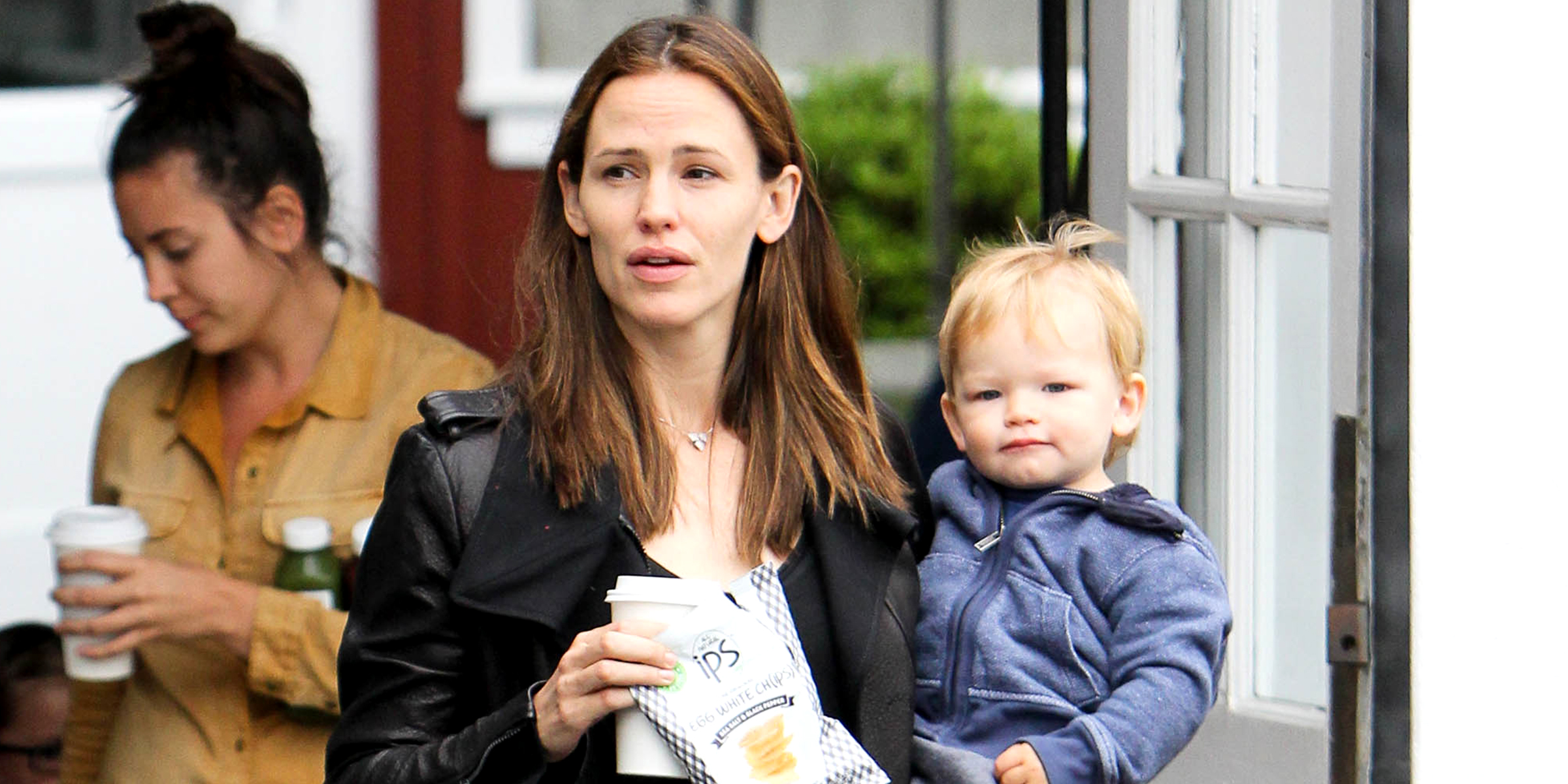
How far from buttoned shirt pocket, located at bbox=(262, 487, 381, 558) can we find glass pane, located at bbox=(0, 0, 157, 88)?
9.91ft

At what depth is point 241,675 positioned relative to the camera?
3.08 metres

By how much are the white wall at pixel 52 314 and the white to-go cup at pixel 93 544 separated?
9.04 feet

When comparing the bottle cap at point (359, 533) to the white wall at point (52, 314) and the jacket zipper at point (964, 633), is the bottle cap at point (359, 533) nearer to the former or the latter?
the jacket zipper at point (964, 633)

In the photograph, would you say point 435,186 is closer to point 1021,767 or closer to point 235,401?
point 235,401

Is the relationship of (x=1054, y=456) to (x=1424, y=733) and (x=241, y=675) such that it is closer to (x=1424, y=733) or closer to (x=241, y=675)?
(x=1424, y=733)

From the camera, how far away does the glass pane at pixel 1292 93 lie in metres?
2.82

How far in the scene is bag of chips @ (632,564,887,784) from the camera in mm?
1811

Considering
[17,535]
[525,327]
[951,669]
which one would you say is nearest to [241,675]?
[525,327]

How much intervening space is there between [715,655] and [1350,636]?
874mm

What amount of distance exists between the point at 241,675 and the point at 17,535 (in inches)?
115

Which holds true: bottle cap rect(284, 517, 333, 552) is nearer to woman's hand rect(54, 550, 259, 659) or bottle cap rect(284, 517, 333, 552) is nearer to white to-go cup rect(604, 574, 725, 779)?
woman's hand rect(54, 550, 259, 659)

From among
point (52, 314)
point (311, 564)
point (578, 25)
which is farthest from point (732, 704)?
point (578, 25)

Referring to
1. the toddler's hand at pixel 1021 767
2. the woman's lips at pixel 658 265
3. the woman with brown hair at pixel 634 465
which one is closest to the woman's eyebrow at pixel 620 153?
the woman with brown hair at pixel 634 465

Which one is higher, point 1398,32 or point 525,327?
point 1398,32
